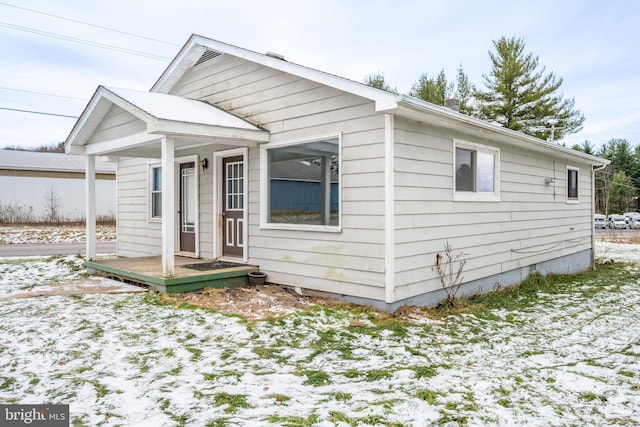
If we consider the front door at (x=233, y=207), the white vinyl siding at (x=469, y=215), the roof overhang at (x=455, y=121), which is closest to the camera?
the roof overhang at (x=455, y=121)

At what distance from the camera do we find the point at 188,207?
29.4ft

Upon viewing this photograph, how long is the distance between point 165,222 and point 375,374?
3.97 meters

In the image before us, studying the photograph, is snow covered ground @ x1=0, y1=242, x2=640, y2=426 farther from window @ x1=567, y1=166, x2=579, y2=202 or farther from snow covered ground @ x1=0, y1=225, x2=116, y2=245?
snow covered ground @ x1=0, y1=225, x2=116, y2=245

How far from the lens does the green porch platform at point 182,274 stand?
6.34 meters

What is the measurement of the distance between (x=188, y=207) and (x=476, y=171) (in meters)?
5.68

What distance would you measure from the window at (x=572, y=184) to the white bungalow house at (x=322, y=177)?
1802 millimetres

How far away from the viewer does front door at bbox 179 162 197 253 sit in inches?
347

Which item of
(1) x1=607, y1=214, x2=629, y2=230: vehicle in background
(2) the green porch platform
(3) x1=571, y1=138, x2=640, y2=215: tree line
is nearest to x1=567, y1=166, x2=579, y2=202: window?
(2) the green porch platform

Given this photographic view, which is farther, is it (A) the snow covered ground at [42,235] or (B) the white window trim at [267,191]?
(A) the snow covered ground at [42,235]

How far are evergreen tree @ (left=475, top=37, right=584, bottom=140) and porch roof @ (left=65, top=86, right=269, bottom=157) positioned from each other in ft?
70.2

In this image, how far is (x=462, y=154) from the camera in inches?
276

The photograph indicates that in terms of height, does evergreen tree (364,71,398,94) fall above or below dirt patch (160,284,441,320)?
above

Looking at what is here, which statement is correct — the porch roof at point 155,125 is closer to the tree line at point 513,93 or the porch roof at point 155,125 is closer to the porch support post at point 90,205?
the porch support post at point 90,205

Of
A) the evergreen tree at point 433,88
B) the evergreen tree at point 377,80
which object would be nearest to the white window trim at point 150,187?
the evergreen tree at point 433,88
